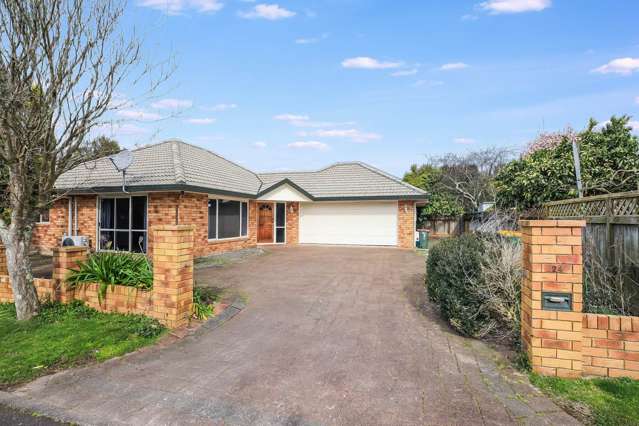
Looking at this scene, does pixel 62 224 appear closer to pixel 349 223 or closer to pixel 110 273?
pixel 110 273

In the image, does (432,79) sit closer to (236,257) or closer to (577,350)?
(236,257)

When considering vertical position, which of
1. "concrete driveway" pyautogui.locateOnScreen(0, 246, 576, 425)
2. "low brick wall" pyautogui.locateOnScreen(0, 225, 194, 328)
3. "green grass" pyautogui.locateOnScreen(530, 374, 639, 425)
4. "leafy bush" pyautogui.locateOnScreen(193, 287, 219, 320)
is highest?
"low brick wall" pyautogui.locateOnScreen(0, 225, 194, 328)

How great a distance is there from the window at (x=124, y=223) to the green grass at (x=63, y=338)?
6.14 metres

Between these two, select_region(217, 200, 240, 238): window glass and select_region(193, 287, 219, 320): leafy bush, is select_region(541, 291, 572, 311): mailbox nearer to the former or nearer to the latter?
select_region(193, 287, 219, 320): leafy bush

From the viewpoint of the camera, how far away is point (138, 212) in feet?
39.4

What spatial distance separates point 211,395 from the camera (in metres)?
3.44

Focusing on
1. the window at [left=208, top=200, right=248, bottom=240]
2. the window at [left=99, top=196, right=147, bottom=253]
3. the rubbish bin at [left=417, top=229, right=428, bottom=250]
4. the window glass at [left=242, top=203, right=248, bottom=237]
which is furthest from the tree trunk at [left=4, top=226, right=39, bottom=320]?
the rubbish bin at [left=417, top=229, right=428, bottom=250]

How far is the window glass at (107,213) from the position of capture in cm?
1255

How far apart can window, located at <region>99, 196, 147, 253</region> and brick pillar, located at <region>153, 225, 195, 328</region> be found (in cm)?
751

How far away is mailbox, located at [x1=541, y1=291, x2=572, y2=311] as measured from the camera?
3.67m

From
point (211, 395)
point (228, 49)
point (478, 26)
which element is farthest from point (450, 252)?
point (228, 49)

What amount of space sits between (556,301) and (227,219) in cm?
1226

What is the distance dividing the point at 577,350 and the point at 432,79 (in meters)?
10.6

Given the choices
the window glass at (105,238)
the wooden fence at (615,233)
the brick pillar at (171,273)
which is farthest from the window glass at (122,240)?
the wooden fence at (615,233)
